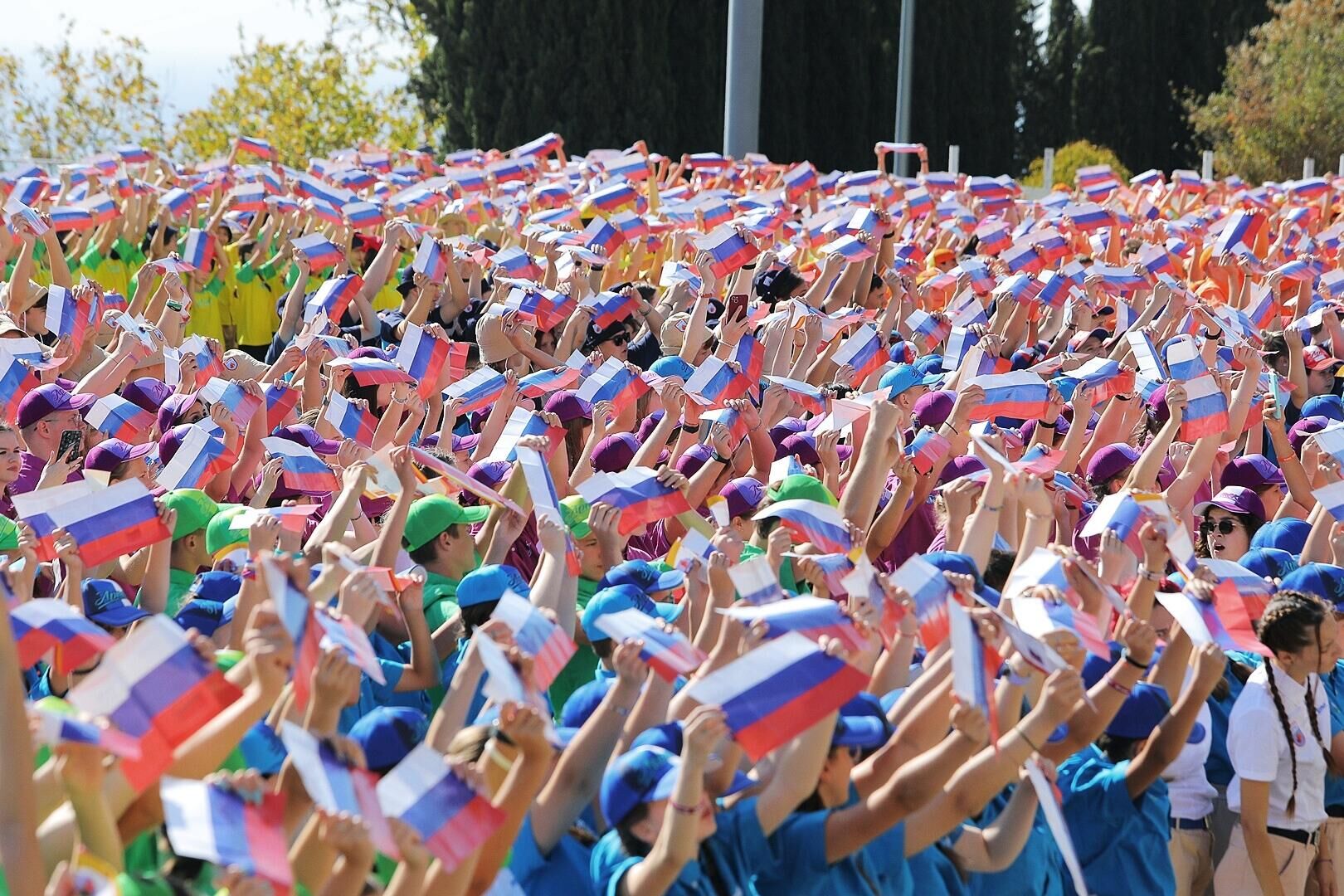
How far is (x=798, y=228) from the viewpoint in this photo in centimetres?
1275

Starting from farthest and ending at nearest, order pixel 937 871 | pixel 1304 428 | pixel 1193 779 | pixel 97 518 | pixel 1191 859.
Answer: pixel 1304 428
pixel 1191 859
pixel 1193 779
pixel 97 518
pixel 937 871

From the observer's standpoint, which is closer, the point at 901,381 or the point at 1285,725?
the point at 1285,725

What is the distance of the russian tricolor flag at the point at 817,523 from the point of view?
5004mm

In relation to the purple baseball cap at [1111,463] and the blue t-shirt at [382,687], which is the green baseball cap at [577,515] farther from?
the purple baseball cap at [1111,463]

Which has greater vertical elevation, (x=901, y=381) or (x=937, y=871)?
(x=901, y=381)

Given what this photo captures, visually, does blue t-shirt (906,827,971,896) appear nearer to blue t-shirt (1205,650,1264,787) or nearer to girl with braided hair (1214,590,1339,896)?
girl with braided hair (1214,590,1339,896)

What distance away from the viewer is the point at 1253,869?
4.90 meters

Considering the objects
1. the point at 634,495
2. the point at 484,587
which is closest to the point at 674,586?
the point at 484,587

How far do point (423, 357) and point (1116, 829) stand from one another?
4068 millimetres

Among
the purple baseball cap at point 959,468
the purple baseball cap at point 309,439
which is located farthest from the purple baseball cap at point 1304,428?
the purple baseball cap at point 309,439

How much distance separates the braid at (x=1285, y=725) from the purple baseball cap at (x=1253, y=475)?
6.76ft

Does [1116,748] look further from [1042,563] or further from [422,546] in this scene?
[422,546]

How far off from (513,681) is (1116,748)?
180 centimetres

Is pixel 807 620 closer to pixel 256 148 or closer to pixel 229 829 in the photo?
pixel 229 829
